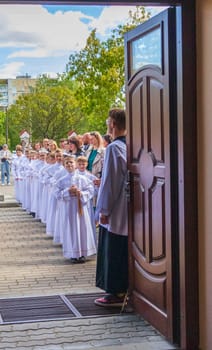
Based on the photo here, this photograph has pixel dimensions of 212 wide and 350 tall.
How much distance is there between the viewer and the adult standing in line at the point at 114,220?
621 centimetres

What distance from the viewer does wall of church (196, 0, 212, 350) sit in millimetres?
4727

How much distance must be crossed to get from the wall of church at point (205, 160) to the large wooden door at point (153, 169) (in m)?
0.29

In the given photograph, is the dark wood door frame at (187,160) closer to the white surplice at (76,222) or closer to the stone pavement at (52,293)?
the stone pavement at (52,293)

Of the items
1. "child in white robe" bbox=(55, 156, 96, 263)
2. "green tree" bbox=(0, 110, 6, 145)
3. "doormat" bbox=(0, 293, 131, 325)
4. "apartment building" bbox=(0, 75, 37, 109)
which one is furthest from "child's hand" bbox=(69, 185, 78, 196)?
"apartment building" bbox=(0, 75, 37, 109)

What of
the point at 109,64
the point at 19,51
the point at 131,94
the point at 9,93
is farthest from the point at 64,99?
the point at 131,94

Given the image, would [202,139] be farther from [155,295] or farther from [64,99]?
[64,99]

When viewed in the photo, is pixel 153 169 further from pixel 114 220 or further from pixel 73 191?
pixel 73 191

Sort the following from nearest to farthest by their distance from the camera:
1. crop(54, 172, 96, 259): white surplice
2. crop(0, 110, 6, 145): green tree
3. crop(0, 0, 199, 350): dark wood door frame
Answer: crop(0, 0, 199, 350): dark wood door frame < crop(54, 172, 96, 259): white surplice < crop(0, 110, 6, 145): green tree

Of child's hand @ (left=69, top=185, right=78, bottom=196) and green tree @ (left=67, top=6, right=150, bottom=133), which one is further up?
green tree @ (left=67, top=6, right=150, bottom=133)

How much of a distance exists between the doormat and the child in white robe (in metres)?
2.17

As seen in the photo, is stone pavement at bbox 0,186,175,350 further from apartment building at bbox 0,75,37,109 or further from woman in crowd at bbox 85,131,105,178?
apartment building at bbox 0,75,37,109

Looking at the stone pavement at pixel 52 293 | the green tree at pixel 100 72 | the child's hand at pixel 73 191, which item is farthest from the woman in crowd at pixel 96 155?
the green tree at pixel 100 72

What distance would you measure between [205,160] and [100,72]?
1403 cm

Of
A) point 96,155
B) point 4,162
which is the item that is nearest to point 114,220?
point 96,155
